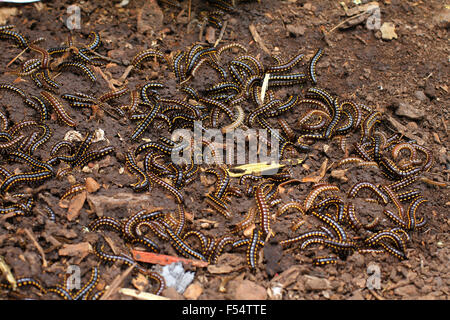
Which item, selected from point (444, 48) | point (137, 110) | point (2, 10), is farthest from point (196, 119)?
point (444, 48)

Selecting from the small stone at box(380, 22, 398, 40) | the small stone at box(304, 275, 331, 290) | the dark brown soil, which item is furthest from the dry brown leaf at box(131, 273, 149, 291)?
the small stone at box(380, 22, 398, 40)

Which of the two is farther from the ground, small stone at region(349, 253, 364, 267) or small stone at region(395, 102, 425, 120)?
small stone at region(395, 102, 425, 120)

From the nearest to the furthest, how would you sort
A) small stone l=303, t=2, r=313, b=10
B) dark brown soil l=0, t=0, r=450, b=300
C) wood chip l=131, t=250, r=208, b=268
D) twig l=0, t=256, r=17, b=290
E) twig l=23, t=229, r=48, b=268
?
twig l=0, t=256, r=17, b=290
twig l=23, t=229, r=48, b=268
dark brown soil l=0, t=0, r=450, b=300
wood chip l=131, t=250, r=208, b=268
small stone l=303, t=2, r=313, b=10

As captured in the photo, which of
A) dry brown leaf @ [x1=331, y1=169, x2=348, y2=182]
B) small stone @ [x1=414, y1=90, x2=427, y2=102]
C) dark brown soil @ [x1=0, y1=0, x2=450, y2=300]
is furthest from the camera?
small stone @ [x1=414, y1=90, x2=427, y2=102]

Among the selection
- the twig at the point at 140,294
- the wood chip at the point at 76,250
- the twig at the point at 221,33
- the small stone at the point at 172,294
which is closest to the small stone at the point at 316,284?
the small stone at the point at 172,294

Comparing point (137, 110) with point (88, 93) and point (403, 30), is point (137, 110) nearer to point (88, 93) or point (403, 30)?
point (88, 93)

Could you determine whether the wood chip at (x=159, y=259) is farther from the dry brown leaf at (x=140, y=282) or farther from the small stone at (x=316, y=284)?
the small stone at (x=316, y=284)

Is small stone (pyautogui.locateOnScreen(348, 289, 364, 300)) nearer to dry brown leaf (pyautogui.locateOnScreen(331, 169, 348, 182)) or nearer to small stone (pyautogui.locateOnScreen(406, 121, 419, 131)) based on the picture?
dry brown leaf (pyautogui.locateOnScreen(331, 169, 348, 182))

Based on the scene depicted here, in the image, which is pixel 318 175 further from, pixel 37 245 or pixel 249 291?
pixel 37 245

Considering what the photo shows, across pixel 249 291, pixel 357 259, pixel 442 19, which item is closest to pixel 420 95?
pixel 442 19
